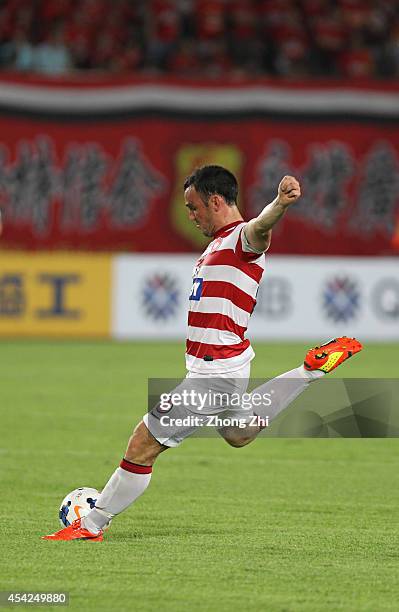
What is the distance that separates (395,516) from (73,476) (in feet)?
7.01

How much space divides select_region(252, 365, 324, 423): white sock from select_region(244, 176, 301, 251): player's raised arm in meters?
0.87

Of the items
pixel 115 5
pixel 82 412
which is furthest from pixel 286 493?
pixel 115 5

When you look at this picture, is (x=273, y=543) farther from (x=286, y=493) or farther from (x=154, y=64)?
(x=154, y=64)

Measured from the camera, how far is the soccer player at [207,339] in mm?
5703

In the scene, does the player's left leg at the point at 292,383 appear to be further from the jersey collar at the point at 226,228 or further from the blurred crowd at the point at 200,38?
the blurred crowd at the point at 200,38

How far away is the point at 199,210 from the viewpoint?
5785 mm

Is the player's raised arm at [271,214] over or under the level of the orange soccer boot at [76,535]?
over

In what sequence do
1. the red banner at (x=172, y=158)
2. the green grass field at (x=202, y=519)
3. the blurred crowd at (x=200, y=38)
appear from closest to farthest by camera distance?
the green grass field at (x=202, y=519), the red banner at (x=172, y=158), the blurred crowd at (x=200, y=38)

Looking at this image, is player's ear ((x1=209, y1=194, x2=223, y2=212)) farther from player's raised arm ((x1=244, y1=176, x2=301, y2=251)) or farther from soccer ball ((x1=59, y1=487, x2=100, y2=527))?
soccer ball ((x1=59, y1=487, x2=100, y2=527))

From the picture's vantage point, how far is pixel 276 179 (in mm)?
21938

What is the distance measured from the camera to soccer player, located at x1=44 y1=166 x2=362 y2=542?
5703mm

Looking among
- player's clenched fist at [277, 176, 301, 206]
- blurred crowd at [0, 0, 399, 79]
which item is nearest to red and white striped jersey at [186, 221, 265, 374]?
player's clenched fist at [277, 176, 301, 206]

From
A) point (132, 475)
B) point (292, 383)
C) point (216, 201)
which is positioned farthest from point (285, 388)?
point (216, 201)

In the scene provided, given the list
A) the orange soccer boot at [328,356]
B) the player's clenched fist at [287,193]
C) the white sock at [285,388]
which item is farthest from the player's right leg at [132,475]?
the player's clenched fist at [287,193]
